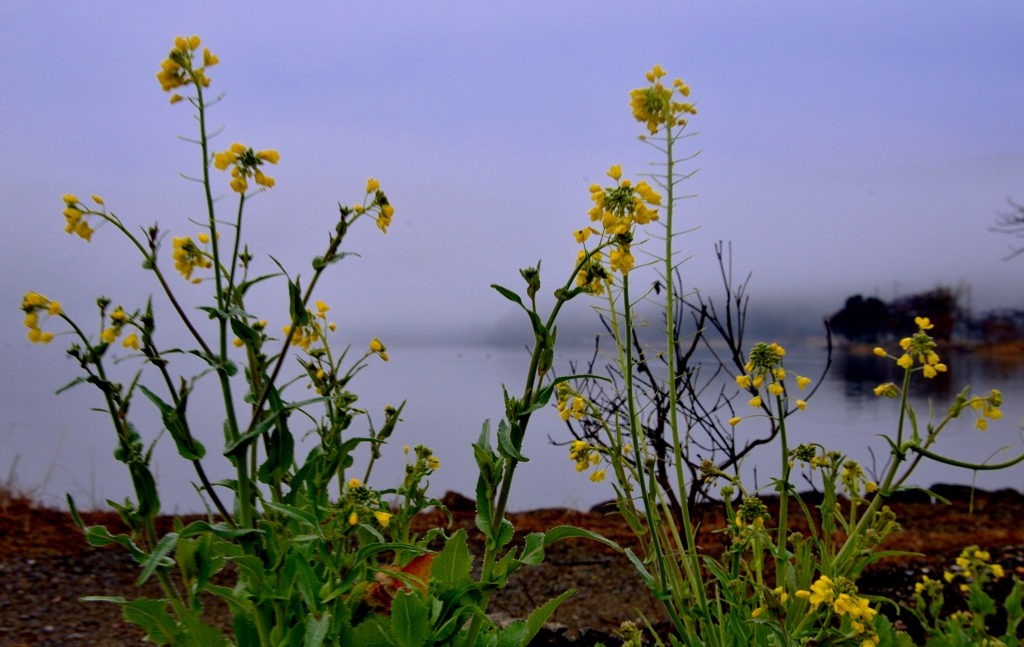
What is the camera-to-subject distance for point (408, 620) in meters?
0.98

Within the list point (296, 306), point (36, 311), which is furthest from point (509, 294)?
point (36, 311)

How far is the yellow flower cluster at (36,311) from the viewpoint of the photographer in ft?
3.19

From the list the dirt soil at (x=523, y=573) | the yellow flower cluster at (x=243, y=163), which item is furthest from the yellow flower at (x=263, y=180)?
the dirt soil at (x=523, y=573)

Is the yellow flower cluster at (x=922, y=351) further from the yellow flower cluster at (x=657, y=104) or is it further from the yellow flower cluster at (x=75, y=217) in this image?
the yellow flower cluster at (x=75, y=217)

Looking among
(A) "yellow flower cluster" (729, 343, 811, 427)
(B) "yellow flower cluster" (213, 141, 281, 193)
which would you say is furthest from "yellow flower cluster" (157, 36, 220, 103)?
(A) "yellow flower cluster" (729, 343, 811, 427)

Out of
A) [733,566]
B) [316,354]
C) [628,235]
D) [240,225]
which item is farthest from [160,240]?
[733,566]

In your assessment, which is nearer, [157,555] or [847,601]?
A: [157,555]

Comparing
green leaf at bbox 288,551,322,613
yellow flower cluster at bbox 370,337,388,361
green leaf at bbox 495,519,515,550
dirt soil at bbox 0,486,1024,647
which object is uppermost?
yellow flower cluster at bbox 370,337,388,361

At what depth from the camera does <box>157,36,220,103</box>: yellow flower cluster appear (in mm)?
1008

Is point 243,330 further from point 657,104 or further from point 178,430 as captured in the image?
point 657,104

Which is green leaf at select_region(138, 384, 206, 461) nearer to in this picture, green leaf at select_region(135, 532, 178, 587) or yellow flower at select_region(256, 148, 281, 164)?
green leaf at select_region(135, 532, 178, 587)

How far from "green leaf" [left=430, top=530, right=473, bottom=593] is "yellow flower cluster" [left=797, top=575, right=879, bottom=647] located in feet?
2.10

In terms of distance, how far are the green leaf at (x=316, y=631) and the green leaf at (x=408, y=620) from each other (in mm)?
96

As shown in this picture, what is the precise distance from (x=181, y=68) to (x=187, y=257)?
292mm
